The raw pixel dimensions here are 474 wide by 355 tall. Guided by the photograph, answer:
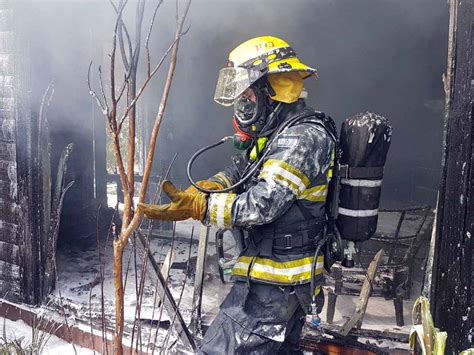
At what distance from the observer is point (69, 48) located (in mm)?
5227

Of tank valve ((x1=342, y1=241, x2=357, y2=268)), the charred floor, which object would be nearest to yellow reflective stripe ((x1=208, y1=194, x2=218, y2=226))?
the charred floor

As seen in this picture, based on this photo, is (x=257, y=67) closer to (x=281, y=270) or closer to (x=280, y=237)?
(x=280, y=237)

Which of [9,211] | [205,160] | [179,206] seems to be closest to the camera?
[179,206]

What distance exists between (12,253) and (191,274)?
195cm

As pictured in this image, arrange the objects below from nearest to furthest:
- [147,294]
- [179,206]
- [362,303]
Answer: [179,206] → [362,303] → [147,294]

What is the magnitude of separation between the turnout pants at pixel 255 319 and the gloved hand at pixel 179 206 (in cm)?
61

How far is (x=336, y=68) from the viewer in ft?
33.6

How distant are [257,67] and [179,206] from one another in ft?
3.17

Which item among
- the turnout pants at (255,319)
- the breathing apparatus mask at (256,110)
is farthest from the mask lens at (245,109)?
the turnout pants at (255,319)

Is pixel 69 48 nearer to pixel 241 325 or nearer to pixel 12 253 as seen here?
pixel 12 253

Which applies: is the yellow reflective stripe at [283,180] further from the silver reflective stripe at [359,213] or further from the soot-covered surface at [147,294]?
the soot-covered surface at [147,294]

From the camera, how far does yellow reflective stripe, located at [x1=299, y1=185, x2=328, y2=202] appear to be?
2.81 metres

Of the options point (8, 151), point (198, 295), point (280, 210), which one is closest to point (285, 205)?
point (280, 210)

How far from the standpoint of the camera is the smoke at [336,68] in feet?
27.0
